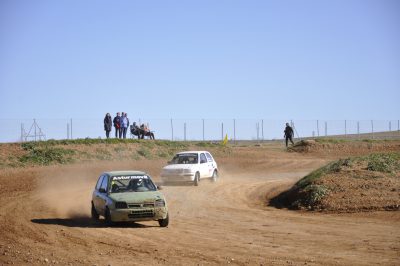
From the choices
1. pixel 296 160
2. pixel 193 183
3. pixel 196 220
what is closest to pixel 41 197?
pixel 193 183

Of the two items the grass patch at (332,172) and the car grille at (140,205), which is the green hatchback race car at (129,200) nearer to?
the car grille at (140,205)

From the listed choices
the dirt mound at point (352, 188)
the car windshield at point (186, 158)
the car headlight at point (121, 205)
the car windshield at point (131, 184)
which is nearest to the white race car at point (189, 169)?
the car windshield at point (186, 158)

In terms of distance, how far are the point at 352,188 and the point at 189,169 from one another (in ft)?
31.3

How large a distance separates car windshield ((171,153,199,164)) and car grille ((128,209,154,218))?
1415 centimetres

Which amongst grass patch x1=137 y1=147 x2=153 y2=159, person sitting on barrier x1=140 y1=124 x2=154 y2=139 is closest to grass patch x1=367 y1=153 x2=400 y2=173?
grass patch x1=137 y1=147 x2=153 y2=159

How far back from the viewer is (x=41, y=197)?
25922mm

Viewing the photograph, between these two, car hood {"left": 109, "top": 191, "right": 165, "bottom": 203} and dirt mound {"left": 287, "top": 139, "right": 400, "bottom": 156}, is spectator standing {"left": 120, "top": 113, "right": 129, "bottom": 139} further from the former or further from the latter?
car hood {"left": 109, "top": 191, "right": 165, "bottom": 203}

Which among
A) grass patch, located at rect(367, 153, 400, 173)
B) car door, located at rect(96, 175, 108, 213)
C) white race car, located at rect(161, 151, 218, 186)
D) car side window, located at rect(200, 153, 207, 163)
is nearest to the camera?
car door, located at rect(96, 175, 108, 213)

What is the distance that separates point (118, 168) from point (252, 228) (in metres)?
23.8

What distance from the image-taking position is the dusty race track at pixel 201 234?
1255 cm

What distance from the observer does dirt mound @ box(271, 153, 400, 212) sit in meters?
20.8

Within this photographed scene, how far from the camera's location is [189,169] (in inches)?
1182

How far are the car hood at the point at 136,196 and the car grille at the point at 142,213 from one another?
275mm

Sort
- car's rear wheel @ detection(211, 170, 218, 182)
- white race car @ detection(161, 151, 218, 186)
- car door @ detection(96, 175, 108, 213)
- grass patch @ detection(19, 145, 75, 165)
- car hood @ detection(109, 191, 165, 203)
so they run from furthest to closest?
grass patch @ detection(19, 145, 75, 165) < car's rear wheel @ detection(211, 170, 218, 182) < white race car @ detection(161, 151, 218, 186) < car door @ detection(96, 175, 108, 213) < car hood @ detection(109, 191, 165, 203)
